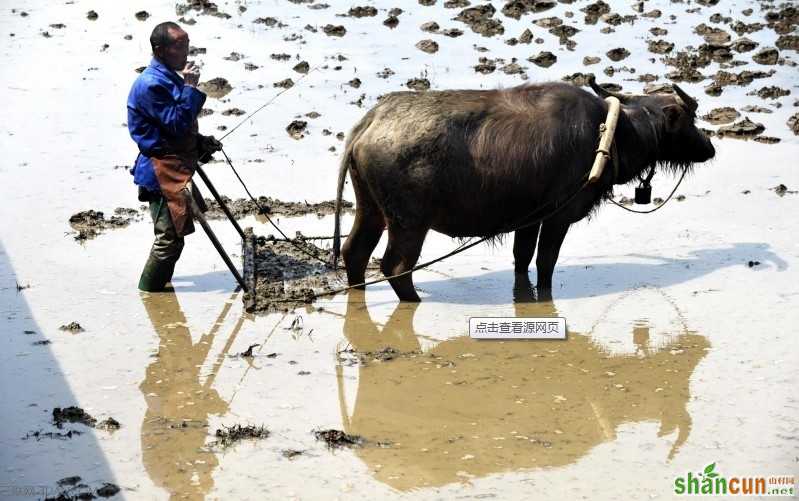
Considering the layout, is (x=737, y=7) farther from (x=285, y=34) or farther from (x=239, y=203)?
(x=239, y=203)

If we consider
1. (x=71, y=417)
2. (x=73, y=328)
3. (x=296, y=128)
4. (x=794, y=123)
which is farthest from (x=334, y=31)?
(x=71, y=417)

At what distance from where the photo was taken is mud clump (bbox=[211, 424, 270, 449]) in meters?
4.91

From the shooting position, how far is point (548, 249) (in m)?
7.06

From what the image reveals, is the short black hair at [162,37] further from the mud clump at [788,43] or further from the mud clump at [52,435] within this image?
the mud clump at [788,43]

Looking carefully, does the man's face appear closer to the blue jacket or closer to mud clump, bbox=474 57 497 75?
the blue jacket

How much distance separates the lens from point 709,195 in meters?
8.98

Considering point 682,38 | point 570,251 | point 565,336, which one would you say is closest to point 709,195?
point 570,251

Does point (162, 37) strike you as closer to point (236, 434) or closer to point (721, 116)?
point (236, 434)

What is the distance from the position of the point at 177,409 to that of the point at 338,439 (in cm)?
88

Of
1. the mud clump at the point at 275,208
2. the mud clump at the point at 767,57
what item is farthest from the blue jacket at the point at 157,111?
the mud clump at the point at 767,57

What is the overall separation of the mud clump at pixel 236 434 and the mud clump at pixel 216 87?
6.72 meters

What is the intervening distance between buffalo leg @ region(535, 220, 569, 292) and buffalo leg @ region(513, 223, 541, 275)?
0.23 ft

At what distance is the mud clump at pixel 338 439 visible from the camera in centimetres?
491

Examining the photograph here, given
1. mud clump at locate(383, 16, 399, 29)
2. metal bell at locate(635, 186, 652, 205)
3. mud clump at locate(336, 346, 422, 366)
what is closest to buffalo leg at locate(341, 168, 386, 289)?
mud clump at locate(336, 346, 422, 366)
